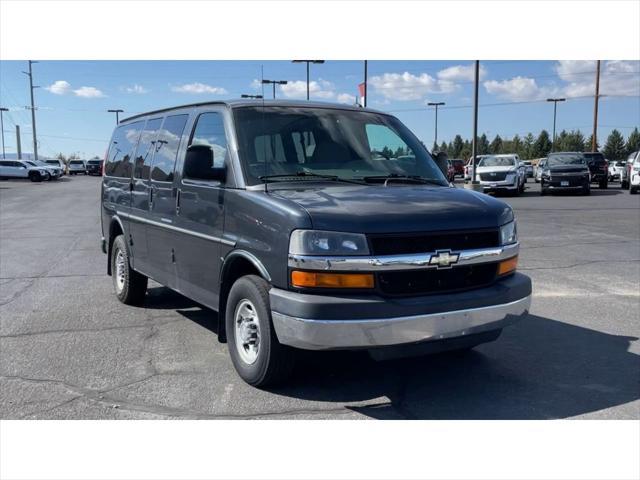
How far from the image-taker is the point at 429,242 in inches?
153

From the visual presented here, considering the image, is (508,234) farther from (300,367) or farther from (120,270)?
(120,270)

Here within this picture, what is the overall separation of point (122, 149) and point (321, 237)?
4313 millimetres

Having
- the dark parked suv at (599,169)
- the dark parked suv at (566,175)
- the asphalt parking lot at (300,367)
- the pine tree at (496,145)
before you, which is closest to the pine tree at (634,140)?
the pine tree at (496,145)

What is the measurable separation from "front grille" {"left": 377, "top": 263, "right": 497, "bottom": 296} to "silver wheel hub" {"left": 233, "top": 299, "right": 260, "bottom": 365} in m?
1.01

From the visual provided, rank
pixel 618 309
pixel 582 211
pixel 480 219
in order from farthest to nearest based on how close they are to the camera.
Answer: pixel 582 211
pixel 618 309
pixel 480 219

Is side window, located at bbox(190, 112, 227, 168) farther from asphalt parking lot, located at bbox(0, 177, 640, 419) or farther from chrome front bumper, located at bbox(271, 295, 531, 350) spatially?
asphalt parking lot, located at bbox(0, 177, 640, 419)

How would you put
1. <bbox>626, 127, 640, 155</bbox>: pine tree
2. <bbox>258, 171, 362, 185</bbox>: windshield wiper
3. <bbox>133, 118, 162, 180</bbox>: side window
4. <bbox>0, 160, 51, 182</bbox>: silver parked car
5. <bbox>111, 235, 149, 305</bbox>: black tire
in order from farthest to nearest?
<bbox>626, 127, 640, 155</bbox>: pine tree < <bbox>0, 160, 51, 182</bbox>: silver parked car < <bbox>111, 235, 149, 305</bbox>: black tire < <bbox>133, 118, 162, 180</bbox>: side window < <bbox>258, 171, 362, 185</bbox>: windshield wiper

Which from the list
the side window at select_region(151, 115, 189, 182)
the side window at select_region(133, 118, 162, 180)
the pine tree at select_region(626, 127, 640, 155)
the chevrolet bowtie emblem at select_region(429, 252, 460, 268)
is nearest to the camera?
the chevrolet bowtie emblem at select_region(429, 252, 460, 268)

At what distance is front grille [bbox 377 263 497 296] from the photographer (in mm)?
3805

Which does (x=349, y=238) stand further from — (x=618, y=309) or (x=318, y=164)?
(x=618, y=309)

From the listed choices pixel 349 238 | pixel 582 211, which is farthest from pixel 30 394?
pixel 582 211

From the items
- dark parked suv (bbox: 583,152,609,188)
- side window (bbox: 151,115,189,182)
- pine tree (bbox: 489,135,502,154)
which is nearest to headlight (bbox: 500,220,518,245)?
side window (bbox: 151,115,189,182)

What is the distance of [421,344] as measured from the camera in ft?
12.5

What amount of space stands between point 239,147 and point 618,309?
4596 millimetres
